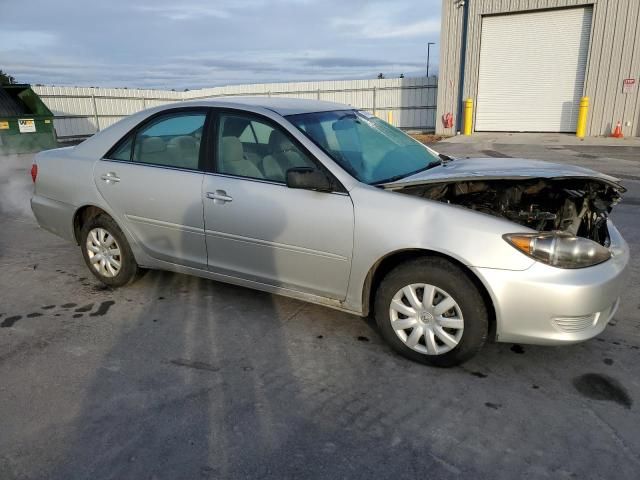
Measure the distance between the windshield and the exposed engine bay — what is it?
1.09 feet

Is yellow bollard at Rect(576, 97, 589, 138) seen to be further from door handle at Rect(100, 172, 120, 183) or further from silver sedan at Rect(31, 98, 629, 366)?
door handle at Rect(100, 172, 120, 183)

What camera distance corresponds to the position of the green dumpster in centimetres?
1302

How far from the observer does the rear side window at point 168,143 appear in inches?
147

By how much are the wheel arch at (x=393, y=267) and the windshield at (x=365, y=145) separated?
52cm

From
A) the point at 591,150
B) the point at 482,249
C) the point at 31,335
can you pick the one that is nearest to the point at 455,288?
the point at 482,249

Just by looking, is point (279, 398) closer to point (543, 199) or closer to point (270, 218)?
point (270, 218)

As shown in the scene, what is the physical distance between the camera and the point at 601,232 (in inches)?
127

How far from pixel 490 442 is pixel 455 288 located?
0.82 metres

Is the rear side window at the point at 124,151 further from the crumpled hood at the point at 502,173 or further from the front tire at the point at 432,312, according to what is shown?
the front tire at the point at 432,312

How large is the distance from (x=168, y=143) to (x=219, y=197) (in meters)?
0.79

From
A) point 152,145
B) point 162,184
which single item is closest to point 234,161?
point 162,184

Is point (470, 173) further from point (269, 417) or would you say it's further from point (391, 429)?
point (269, 417)

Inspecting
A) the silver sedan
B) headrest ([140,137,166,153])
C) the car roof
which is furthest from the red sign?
headrest ([140,137,166,153])

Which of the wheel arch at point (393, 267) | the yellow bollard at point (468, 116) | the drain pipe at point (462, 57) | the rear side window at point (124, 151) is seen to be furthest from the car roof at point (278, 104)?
the drain pipe at point (462, 57)
